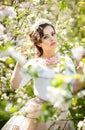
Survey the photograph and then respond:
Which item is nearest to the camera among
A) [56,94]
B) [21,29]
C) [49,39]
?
[56,94]

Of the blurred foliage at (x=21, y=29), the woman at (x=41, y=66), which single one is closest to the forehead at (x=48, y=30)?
the woman at (x=41, y=66)

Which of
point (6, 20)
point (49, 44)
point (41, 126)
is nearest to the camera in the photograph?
point (49, 44)

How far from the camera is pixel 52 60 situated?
3354 millimetres

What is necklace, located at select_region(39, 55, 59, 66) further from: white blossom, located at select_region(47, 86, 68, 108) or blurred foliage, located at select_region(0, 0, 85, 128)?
white blossom, located at select_region(47, 86, 68, 108)

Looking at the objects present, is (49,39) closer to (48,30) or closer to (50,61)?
(48,30)

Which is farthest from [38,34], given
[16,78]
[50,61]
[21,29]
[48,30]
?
[21,29]

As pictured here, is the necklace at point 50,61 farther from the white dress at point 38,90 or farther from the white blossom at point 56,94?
the white blossom at point 56,94

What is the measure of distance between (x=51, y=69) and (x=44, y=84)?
0.13 meters

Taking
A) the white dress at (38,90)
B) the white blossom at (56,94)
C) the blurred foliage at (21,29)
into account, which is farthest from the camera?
the blurred foliage at (21,29)

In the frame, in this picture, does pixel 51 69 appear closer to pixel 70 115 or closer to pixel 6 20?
pixel 70 115

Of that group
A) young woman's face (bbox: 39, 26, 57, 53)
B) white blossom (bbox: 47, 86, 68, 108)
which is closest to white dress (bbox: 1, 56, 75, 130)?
young woman's face (bbox: 39, 26, 57, 53)

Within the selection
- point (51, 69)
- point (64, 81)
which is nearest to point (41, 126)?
point (51, 69)

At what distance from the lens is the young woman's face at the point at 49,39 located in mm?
3254

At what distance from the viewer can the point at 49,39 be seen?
326cm
